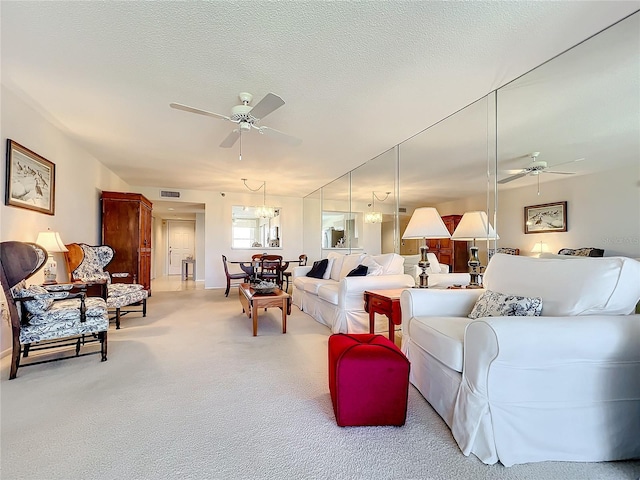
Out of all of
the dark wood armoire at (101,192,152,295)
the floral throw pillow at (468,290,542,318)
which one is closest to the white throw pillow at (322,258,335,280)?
the floral throw pillow at (468,290,542,318)

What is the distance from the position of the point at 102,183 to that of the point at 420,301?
18.4 ft

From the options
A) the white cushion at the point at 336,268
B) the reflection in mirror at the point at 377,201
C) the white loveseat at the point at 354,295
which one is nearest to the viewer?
the white loveseat at the point at 354,295

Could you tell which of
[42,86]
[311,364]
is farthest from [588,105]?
[42,86]

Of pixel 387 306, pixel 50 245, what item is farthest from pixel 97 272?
pixel 387 306

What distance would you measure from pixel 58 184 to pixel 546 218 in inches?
213

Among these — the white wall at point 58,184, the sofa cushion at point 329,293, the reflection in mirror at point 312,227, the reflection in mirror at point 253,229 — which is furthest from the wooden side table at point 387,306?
the reflection in mirror at point 253,229

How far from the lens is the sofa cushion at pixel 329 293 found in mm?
3453

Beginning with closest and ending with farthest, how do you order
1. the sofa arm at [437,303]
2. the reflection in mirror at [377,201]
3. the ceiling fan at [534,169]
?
1. the sofa arm at [437,303]
2. the ceiling fan at [534,169]
3. the reflection in mirror at [377,201]

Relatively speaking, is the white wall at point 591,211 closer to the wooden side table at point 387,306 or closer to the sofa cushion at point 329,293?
the wooden side table at point 387,306

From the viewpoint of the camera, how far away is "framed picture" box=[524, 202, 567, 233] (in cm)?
235

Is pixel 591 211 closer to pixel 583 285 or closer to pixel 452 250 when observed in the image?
pixel 583 285

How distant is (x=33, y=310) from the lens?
2.30 meters

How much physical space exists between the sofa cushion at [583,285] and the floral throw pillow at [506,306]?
90 mm

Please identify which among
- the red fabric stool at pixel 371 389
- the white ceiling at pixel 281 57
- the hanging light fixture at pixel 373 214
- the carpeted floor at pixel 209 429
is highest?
the white ceiling at pixel 281 57
